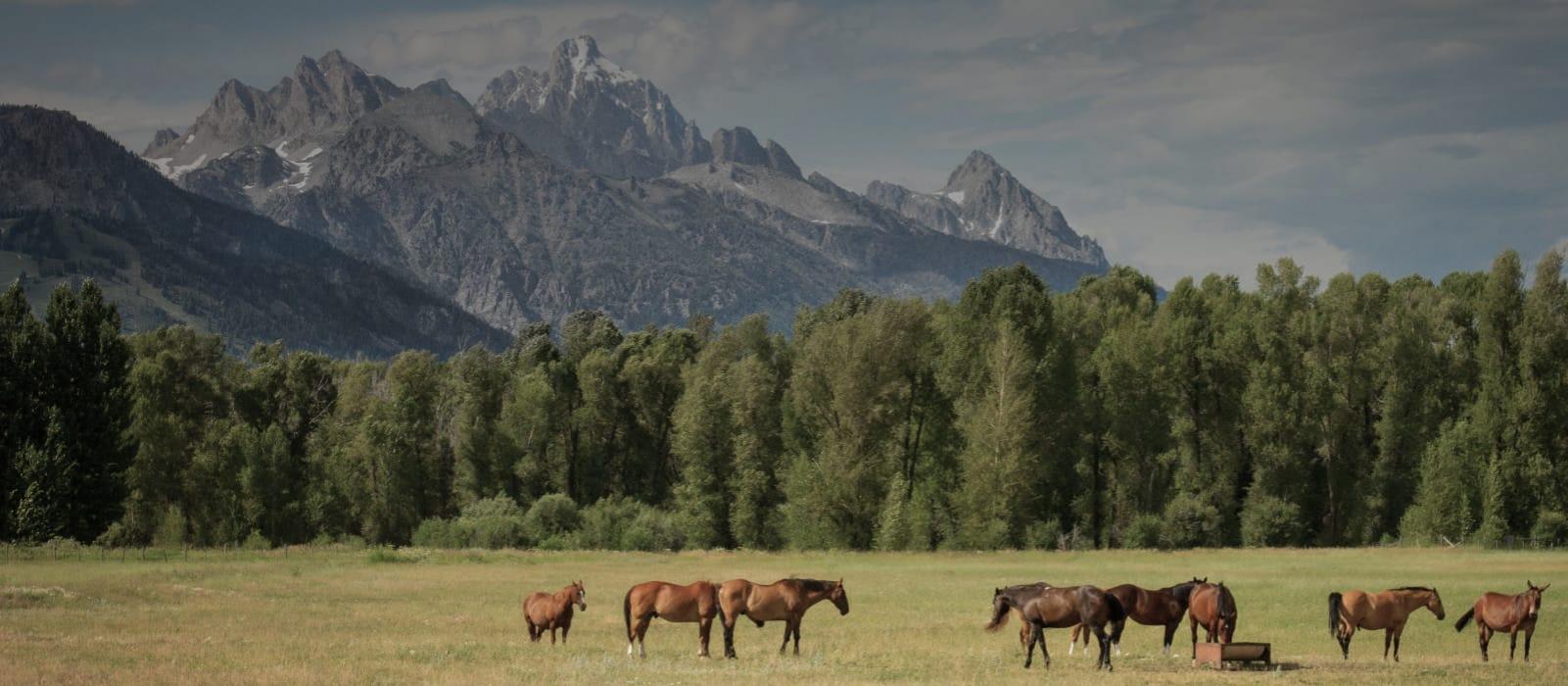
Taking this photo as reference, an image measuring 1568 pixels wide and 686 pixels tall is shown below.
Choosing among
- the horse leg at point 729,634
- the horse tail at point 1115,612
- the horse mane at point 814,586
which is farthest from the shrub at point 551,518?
the horse tail at point 1115,612

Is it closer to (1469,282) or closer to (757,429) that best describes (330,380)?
(757,429)

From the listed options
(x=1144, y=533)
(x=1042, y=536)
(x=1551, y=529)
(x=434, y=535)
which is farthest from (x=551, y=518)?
(x=1551, y=529)

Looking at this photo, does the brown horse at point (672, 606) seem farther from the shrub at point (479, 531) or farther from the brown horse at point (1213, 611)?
the shrub at point (479, 531)

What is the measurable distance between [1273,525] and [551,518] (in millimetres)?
49121

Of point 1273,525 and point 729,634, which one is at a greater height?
point 1273,525

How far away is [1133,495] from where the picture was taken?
8750 cm

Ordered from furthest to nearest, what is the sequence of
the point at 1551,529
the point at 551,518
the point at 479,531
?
the point at 551,518, the point at 479,531, the point at 1551,529

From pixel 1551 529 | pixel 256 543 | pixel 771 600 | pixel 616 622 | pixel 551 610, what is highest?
pixel 1551 529

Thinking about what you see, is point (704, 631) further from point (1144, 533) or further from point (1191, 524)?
point (1191, 524)

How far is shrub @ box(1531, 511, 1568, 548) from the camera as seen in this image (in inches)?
2859

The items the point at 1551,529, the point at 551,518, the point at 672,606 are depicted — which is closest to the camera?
the point at 672,606

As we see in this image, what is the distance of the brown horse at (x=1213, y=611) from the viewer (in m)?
28.3

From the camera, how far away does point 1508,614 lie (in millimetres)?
28625

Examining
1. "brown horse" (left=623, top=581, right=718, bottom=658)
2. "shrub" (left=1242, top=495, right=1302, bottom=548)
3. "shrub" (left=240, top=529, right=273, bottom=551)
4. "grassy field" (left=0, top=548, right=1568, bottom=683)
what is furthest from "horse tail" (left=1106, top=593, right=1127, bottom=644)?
"shrub" (left=240, top=529, right=273, bottom=551)
